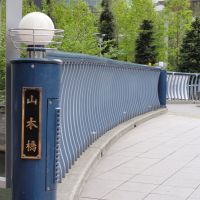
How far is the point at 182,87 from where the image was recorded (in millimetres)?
22188

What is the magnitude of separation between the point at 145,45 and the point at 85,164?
115 feet

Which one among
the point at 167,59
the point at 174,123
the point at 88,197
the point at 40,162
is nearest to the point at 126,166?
the point at 88,197

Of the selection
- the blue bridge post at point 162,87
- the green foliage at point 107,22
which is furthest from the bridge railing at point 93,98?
the green foliage at point 107,22

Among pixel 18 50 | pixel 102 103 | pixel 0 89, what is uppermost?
pixel 18 50

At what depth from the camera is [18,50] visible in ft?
17.5

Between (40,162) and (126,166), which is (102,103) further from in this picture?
(40,162)

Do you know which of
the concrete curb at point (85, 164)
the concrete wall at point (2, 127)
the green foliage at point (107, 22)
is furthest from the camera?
the green foliage at point (107, 22)

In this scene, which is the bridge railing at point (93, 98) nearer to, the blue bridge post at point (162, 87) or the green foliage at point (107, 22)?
the blue bridge post at point (162, 87)

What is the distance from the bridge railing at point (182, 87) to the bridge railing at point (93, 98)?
750 centimetres

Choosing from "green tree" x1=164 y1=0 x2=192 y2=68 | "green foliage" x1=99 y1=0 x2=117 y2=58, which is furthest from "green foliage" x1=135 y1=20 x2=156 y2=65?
"green foliage" x1=99 y1=0 x2=117 y2=58

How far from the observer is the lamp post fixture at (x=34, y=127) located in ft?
14.0

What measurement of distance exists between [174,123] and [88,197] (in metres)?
7.83

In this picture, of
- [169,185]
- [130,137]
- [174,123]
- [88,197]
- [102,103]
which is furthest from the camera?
[174,123]

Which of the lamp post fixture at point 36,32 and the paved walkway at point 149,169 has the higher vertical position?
the lamp post fixture at point 36,32
